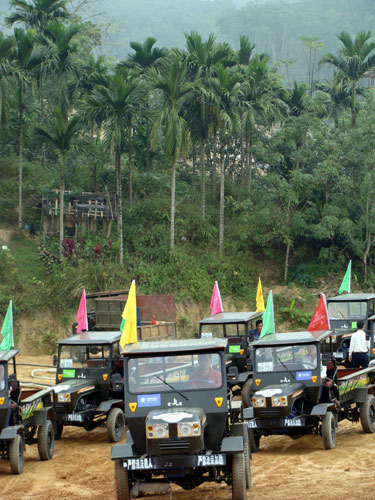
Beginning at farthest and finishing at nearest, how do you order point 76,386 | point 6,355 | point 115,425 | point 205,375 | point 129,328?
point 76,386 < point 115,425 < point 6,355 < point 129,328 < point 205,375

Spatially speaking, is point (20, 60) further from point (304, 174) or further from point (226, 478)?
point (226, 478)

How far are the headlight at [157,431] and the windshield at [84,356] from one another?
654 cm

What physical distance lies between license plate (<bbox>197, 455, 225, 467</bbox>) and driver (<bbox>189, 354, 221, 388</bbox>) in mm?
961

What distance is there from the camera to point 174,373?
9711 mm

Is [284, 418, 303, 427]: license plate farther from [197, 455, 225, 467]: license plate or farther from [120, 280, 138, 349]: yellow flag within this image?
[197, 455, 225, 467]: license plate

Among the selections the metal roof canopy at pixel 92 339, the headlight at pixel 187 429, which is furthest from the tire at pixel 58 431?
the headlight at pixel 187 429

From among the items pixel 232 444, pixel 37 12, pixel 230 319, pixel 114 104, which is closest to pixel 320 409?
pixel 232 444

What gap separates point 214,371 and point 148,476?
1583 mm

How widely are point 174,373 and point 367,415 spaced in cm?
609

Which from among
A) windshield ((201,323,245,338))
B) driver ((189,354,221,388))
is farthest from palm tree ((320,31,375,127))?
driver ((189,354,221,388))

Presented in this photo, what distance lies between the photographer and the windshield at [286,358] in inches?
529

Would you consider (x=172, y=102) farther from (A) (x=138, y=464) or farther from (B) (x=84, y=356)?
(A) (x=138, y=464)

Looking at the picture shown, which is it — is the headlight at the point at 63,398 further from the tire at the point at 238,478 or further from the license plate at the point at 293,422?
the tire at the point at 238,478

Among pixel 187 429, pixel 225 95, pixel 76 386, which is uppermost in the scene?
pixel 225 95
